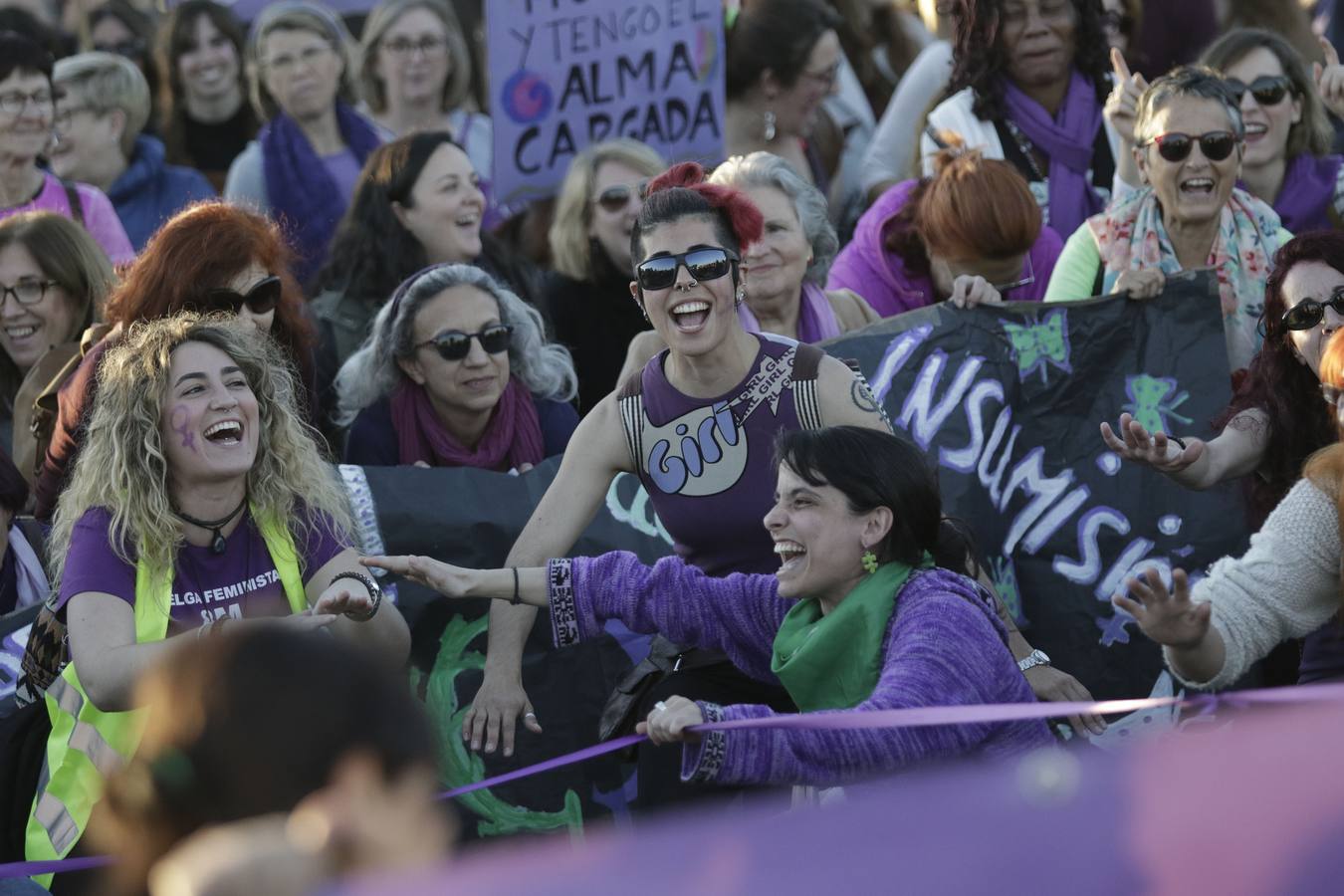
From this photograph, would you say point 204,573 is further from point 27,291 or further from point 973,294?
point 973,294

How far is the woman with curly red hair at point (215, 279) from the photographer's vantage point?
534 centimetres

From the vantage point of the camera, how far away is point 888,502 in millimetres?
4188

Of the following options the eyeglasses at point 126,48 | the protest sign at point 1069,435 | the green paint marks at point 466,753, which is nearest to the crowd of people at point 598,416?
the protest sign at point 1069,435

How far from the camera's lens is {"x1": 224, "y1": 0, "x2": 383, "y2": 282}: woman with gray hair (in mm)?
7578

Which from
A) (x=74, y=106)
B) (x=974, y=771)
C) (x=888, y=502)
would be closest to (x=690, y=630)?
(x=888, y=502)

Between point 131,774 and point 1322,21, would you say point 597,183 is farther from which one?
point 131,774

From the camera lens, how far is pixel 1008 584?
18.1 feet

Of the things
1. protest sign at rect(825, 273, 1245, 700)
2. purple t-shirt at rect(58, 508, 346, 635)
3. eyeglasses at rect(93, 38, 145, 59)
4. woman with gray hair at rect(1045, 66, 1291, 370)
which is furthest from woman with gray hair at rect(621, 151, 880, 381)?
eyeglasses at rect(93, 38, 145, 59)

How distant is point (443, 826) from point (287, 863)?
0.85ft

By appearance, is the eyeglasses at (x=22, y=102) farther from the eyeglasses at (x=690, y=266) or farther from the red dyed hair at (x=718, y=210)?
the eyeglasses at (x=690, y=266)

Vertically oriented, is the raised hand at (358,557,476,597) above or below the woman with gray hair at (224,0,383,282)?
below

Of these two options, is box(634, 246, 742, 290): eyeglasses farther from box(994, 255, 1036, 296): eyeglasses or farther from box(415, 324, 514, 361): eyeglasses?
box(994, 255, 1036, 296): eyeglasses

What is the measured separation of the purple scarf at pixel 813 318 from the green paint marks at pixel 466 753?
1.42m

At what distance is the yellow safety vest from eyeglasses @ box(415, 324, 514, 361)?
154 centimetres
